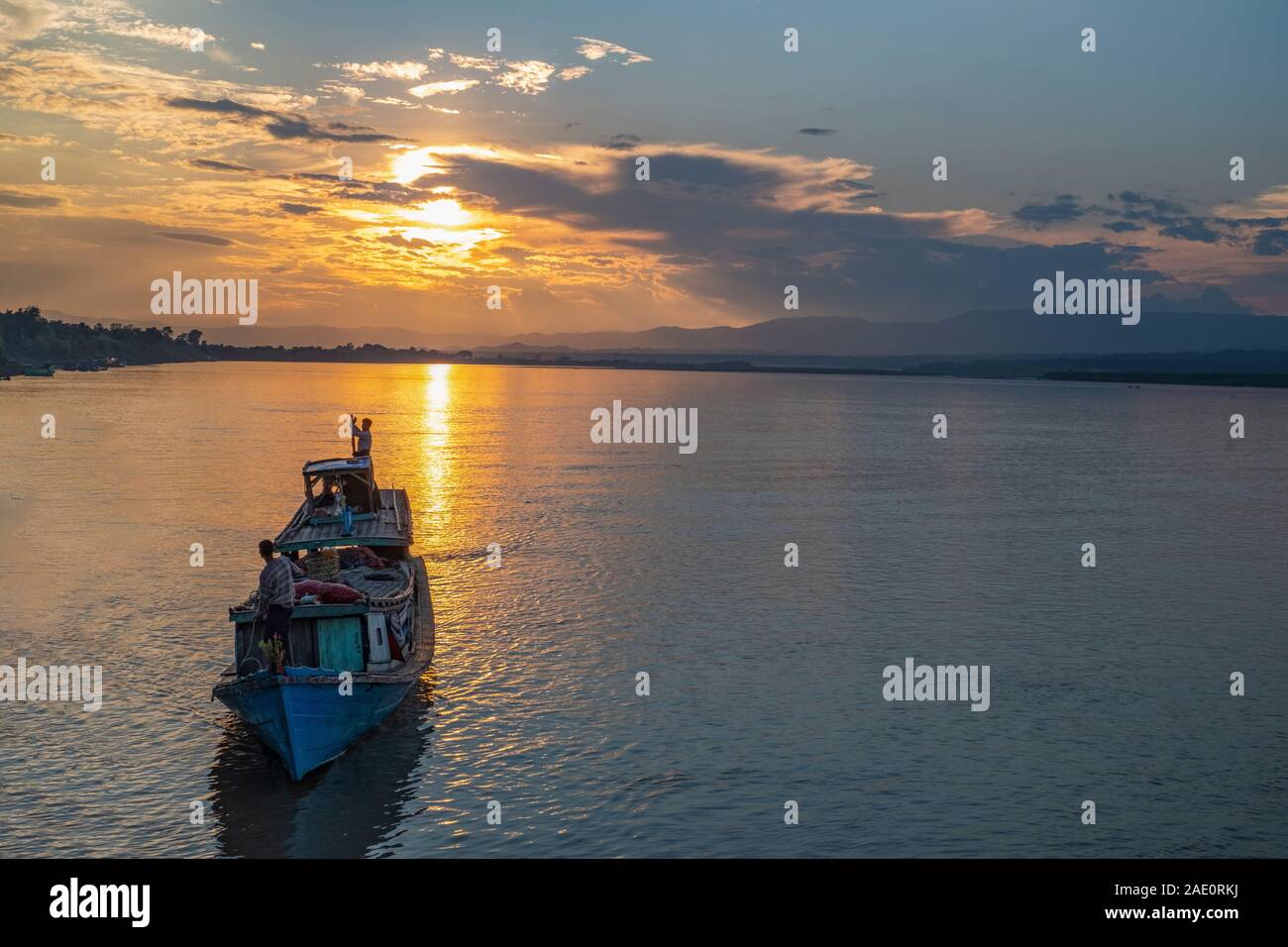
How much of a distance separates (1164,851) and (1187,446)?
110979 millimetres

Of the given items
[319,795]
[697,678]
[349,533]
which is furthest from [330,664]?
[697,678]

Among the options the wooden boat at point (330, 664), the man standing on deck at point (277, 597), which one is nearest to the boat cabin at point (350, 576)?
the wooden boat at point (330, 664)

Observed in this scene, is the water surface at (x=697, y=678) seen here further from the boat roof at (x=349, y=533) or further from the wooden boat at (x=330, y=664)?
the boat roof at (x=349, y=533)

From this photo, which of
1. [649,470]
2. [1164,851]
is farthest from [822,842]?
[649,470]

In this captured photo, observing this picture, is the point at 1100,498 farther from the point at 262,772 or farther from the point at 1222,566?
the point at 262,772

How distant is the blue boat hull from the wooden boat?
0.02 meters

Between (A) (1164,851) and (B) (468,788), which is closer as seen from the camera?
(A) (1164,851)

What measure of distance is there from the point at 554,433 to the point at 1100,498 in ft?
229

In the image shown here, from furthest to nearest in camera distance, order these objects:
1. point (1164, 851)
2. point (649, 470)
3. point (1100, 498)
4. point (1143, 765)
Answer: point (649, 470)
point (1100, 498)
point (1143, 765)
point (1164, 851)

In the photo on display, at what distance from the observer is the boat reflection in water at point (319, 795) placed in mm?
19750

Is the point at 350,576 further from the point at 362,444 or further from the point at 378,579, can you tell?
the point at 362,444
